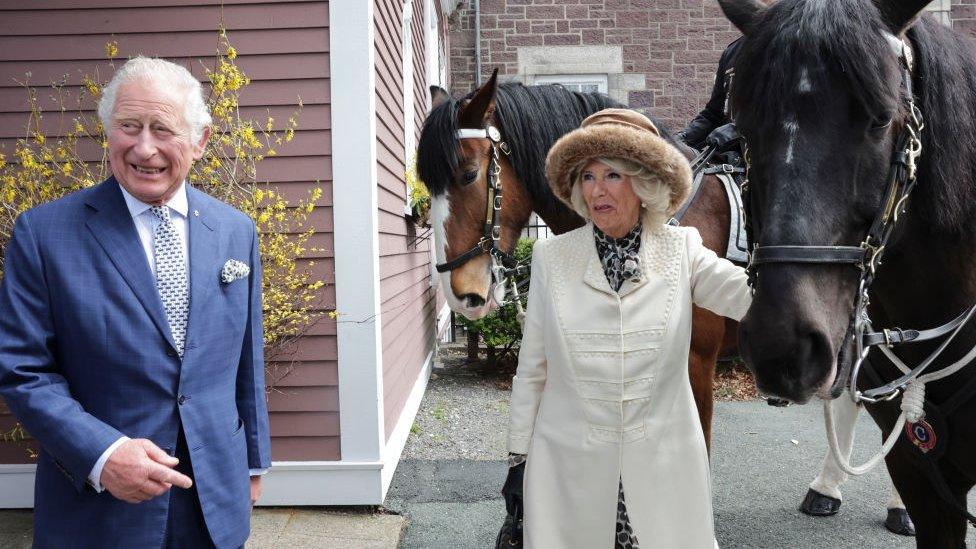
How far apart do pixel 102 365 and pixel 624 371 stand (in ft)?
4.18

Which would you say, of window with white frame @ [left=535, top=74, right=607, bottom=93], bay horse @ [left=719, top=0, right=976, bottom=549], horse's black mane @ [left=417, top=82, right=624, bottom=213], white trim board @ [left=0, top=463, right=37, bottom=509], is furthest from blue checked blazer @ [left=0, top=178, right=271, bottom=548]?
window with white frame @ [left=535, top=74, right=607, bottom=93]

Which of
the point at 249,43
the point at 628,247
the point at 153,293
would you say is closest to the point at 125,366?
the point at 153,293

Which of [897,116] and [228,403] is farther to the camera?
[228,403]

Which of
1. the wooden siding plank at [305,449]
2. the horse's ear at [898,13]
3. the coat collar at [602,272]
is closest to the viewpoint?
the horse's ear at [898,13]

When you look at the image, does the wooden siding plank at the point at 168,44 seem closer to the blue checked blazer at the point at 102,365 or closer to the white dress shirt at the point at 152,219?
the white dress shirt at the point at 152,219

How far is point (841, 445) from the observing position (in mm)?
4035

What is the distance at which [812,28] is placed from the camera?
1.47m

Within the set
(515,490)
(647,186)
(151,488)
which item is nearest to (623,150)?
(647,186)

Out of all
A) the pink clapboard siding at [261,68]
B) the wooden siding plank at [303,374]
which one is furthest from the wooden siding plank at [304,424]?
the wooden siding plank at [303,374]

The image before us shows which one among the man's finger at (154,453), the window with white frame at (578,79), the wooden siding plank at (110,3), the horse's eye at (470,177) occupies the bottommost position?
the man's finger at (154,453)

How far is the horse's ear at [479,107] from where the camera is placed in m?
3.37

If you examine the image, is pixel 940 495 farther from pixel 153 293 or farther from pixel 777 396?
pixel 153 293

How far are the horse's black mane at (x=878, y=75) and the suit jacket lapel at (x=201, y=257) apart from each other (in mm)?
1326

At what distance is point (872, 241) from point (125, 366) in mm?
1667
